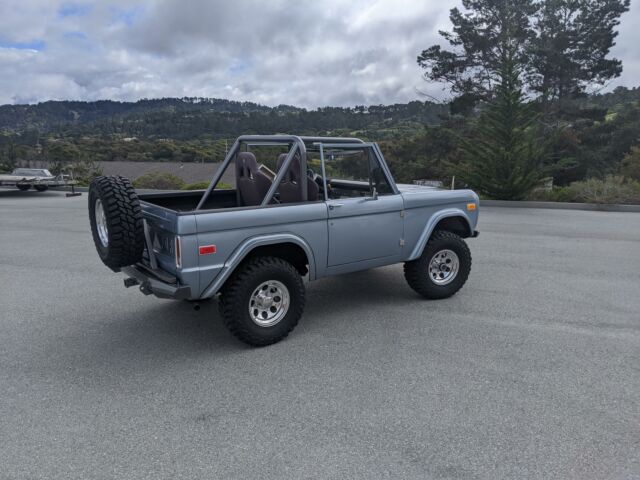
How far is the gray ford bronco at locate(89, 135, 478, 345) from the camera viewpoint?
13.8 feet

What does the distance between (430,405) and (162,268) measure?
259 cm

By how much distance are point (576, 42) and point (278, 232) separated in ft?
106

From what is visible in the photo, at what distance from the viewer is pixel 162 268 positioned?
178 inches

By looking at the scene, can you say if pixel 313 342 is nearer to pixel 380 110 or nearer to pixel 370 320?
pixel 370 320

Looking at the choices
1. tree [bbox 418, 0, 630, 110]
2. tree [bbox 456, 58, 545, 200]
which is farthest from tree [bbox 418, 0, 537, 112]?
tree [bbox 456, 58, 545, 200]

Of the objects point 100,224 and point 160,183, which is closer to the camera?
point 100,224

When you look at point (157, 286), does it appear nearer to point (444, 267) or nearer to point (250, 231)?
point (250, 231)

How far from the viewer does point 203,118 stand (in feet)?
261

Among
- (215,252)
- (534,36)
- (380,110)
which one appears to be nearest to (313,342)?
(215,252)

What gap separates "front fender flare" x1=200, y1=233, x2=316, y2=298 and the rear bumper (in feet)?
0.63

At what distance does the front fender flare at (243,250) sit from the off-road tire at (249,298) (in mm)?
121

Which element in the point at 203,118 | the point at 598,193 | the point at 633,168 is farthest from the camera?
the point at 203,118

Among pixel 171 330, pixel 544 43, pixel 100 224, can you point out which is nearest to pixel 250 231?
pixel 171 330

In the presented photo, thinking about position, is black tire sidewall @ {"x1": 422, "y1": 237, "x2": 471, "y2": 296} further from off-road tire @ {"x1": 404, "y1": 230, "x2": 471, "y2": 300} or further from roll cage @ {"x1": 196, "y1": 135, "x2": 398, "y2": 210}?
roll cage @ {"x1": 196, "y1": 135, "x2": 398, "y2": 210}
